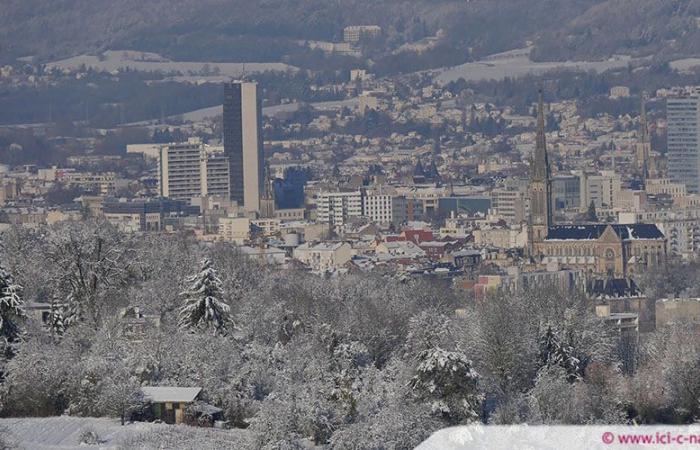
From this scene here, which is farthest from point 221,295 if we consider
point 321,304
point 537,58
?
point 537,58

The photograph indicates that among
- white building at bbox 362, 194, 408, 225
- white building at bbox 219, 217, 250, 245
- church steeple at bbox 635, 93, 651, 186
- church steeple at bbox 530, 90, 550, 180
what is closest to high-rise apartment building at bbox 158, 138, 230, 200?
white building at bbox 362, 194, 408, 225

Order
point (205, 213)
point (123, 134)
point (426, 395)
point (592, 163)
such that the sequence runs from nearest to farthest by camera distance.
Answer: point (426, 395) < point (205, 213) < point (592, 163) < point (123, 134)

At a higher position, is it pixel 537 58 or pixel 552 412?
pixel 537 58

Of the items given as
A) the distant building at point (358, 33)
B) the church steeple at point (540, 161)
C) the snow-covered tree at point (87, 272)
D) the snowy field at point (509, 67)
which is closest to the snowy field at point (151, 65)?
the distant building at point (358, 33)

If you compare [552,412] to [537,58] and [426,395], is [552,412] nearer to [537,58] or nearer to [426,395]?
[426,395]

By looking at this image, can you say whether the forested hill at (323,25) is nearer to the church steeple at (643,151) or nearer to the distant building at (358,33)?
the distant building at (358,33)

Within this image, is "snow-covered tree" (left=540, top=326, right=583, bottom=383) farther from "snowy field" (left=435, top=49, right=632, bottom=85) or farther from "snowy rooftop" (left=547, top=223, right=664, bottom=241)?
"snowy field" (left=435, top=49, right=632, bottom=85)

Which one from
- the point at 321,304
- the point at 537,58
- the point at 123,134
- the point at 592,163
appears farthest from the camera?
the point at 537,58
